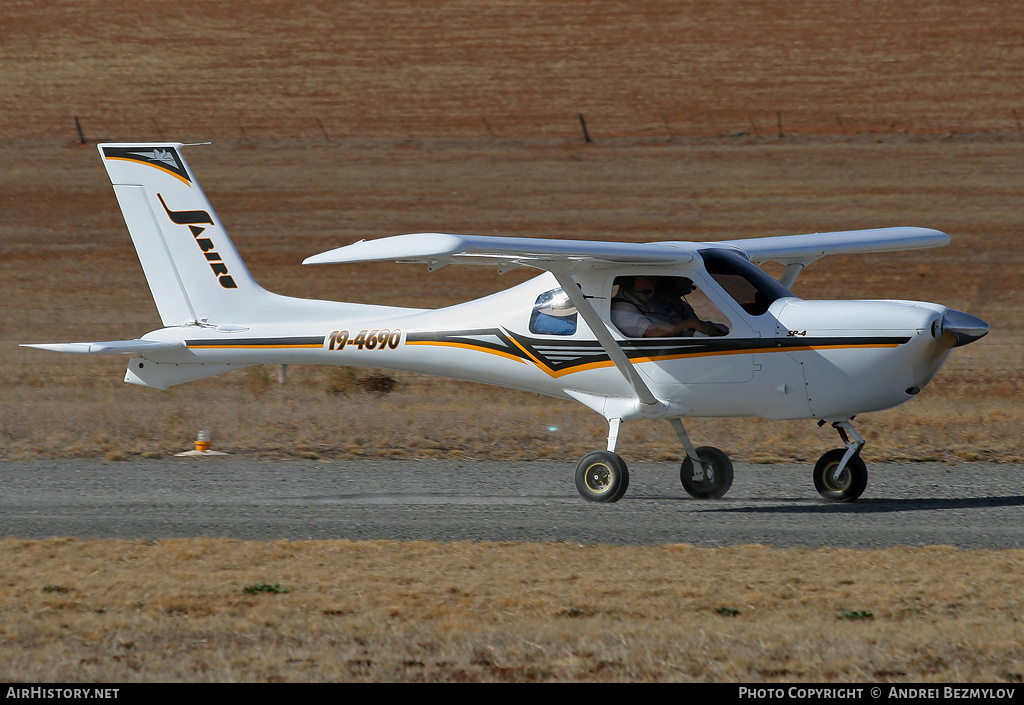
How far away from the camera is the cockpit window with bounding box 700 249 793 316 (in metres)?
10.6

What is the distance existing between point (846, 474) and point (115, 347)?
22.7ft

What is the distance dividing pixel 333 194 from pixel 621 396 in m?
27.0

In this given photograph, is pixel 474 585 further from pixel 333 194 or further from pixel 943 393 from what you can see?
pixel 333 194

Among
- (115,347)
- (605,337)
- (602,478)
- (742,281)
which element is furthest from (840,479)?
(115,347)

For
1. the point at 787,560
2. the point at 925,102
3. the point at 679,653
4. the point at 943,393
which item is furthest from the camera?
the point at 925,102

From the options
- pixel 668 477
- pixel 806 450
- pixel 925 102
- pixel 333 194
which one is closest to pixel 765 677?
pixel 668 477

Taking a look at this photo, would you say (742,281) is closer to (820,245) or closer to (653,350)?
(653,350)

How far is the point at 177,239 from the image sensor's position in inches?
491

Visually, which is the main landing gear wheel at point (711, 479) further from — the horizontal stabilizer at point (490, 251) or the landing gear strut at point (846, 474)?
the horizontal stabilizer at point (490, 251)

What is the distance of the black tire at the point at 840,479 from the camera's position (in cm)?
1059

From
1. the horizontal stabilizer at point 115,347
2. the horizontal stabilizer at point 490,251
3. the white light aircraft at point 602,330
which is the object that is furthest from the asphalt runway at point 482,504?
the horizontal stabilizer at point 490,251

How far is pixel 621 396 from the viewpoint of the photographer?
36.4 feet

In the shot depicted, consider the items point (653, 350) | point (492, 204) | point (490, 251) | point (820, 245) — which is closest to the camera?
point (490, 251)

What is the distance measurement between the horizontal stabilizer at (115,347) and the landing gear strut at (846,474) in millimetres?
6504
